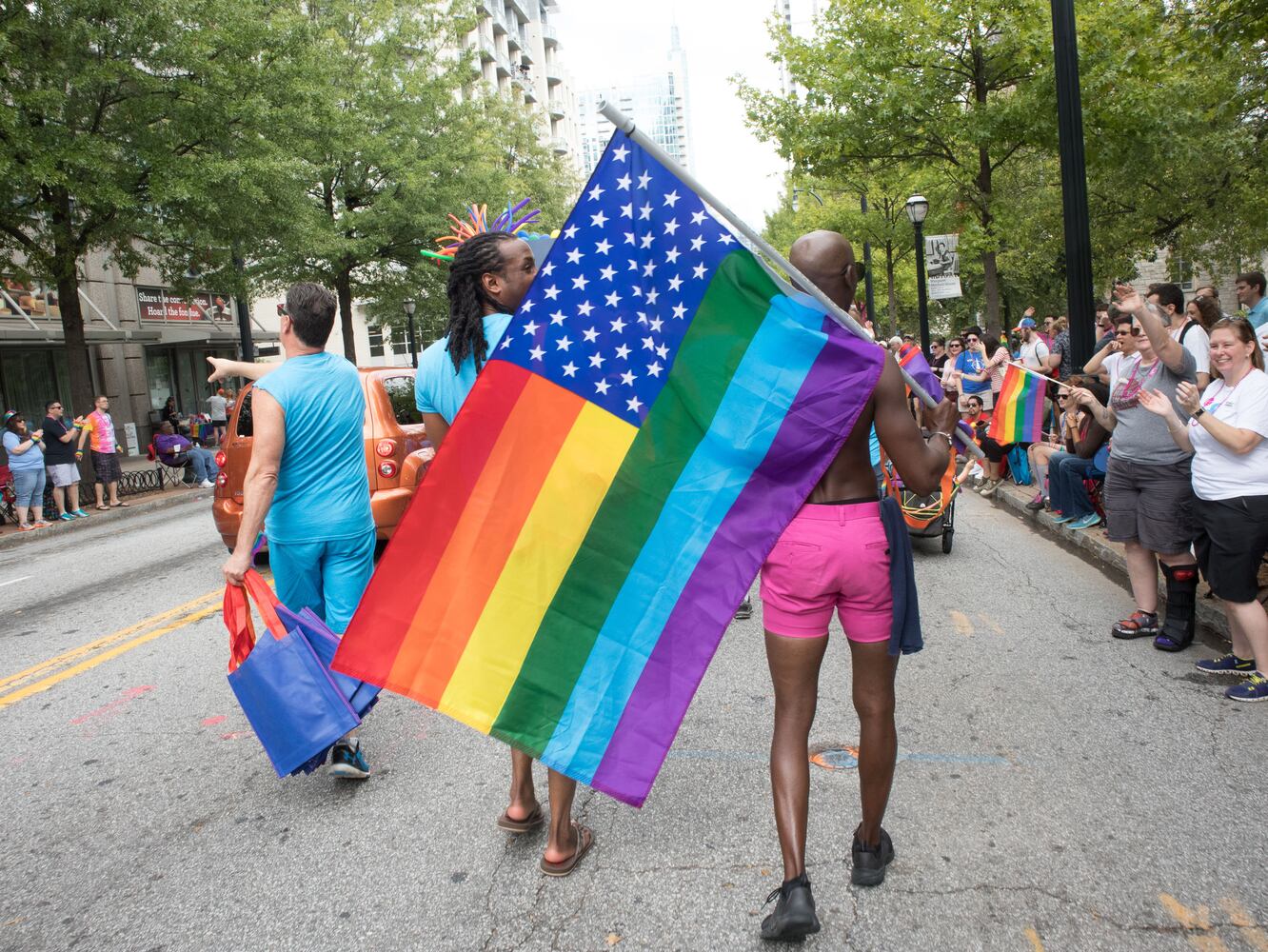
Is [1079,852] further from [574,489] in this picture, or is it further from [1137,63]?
→ [1137,63]

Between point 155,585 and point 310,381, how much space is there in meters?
6.24

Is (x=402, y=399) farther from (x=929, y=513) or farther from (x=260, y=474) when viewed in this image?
(x=260, y=474)

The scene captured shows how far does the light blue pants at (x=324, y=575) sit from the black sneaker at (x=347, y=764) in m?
0.51

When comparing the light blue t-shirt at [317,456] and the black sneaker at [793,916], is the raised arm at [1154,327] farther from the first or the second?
the light blue t-shirt at [317,456]

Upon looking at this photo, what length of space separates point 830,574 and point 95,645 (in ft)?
19.9

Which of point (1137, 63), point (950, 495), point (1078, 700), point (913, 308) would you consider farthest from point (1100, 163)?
point (913, 308)

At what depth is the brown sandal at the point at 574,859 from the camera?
3293 millimetres

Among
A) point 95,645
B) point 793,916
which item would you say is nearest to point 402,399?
point 95,645

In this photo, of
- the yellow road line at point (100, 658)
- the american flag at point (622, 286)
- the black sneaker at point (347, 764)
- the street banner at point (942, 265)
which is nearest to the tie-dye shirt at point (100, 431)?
the yellow road line at point (100, 658)

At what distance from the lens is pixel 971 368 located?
1477cm

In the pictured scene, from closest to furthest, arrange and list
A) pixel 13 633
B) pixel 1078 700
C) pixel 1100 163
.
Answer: pixel 1078 700, pixel 13 633, pixel 1100 163

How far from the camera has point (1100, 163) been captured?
1841 centimetres

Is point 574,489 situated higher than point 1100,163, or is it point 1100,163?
point 1100,163

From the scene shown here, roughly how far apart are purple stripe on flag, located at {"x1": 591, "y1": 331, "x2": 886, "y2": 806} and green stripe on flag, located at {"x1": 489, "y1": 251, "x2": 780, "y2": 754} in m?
0.22
